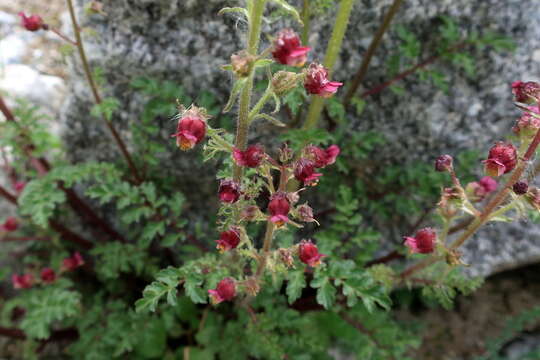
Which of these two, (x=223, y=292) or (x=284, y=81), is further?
(x=223, y=292)

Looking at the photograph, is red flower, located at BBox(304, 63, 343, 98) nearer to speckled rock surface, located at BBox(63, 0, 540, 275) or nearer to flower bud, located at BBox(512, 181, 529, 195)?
flower bud, located at BBox(512, 181, 529, 195)

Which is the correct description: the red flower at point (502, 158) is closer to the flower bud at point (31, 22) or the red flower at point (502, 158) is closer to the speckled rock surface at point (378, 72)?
the speckled rock surface at point (378, 72)

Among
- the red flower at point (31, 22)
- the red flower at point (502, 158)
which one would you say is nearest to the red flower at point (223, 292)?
the red flower at point (502, 158)

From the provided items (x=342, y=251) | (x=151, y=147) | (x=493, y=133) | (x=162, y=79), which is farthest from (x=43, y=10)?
(x=493, y=133)

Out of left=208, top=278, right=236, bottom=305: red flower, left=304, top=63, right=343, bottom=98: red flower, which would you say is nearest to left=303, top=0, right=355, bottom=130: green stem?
left=304, top=63, right=343, bottom=98: red flower

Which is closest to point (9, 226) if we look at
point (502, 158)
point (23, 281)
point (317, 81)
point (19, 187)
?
point (19, 187)

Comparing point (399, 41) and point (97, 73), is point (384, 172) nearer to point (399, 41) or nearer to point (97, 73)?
point (399, 41)

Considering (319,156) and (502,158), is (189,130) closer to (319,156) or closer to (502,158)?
(319,156)
